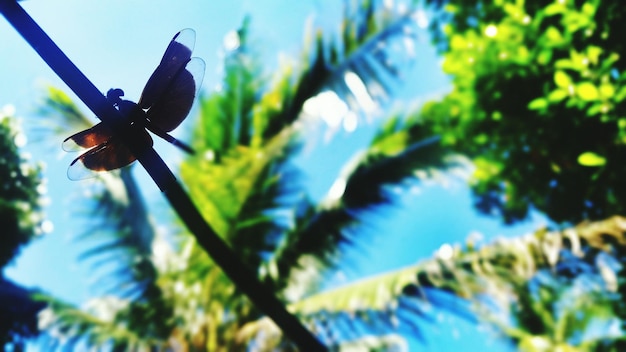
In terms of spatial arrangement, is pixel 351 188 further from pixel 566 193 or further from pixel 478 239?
pixel 566 193

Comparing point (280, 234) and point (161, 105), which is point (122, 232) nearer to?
point (280, 234)

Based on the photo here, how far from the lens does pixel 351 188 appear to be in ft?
12.4

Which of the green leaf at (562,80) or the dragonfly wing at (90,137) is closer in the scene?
A: the dragonfly wing at (90,137)

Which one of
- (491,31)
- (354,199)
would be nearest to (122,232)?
(354,199)

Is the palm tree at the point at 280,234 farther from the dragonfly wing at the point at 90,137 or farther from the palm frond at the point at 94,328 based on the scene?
the dragonfly wing at the point at 90,137

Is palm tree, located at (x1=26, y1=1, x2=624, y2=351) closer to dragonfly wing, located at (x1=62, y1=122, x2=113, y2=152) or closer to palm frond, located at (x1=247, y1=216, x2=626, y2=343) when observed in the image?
palm frond, located at (x1=247, y1=216, x2=626, y2=343)

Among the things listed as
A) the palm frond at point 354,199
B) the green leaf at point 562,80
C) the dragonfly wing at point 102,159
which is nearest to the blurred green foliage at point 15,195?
the palm frond at point 354,199

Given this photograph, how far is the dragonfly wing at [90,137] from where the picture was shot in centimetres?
74

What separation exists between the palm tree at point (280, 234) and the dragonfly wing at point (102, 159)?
2.17 meters

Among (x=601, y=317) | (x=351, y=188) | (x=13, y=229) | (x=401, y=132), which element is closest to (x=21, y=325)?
(x=13, y=229)

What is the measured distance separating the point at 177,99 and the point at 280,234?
2970 mm

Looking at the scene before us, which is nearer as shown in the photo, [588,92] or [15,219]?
[588,92]

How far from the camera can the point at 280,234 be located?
145 inches

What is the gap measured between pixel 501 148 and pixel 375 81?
145cm
